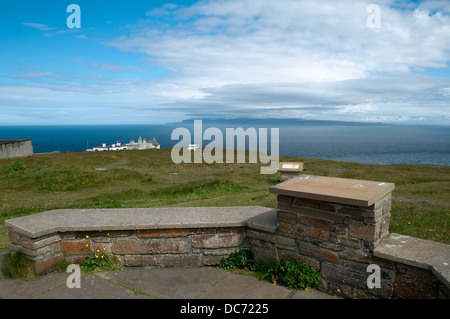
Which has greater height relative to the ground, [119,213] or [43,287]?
[119,213]

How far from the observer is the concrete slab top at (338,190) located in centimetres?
371

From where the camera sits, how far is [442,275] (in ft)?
10.5

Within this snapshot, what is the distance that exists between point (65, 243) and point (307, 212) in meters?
3.99

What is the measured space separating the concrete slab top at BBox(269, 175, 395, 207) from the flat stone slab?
0.69 meters

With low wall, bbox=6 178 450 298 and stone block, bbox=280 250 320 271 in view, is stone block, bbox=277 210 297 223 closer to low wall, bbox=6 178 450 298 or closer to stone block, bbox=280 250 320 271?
low wall, bbox=6 178 450 298

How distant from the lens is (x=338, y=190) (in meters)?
4.18

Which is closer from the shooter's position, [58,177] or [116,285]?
[116,285]

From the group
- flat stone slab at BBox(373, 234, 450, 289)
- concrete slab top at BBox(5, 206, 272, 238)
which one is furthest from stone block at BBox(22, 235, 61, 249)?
flat stone slab at BBox(373, 234, 450, 289)

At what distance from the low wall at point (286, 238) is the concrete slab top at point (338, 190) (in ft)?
0.04

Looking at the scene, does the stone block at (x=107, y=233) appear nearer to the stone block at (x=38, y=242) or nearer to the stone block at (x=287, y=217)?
the stone block at (x=38, y=242)

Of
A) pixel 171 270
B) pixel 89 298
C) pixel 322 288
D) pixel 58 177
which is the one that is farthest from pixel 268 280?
pixel 58 177

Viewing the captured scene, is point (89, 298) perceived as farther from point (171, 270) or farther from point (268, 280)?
point (268, 280)

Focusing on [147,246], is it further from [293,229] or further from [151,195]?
[151,195]

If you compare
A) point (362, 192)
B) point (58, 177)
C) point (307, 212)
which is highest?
point (362, 192)
